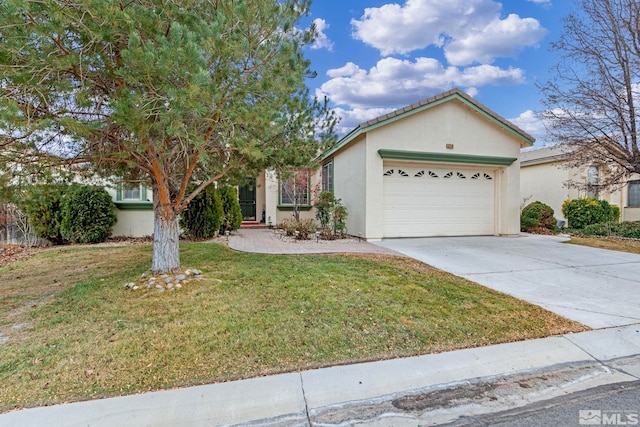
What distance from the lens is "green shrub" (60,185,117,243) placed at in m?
9.32

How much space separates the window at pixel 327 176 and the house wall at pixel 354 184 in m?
0.88

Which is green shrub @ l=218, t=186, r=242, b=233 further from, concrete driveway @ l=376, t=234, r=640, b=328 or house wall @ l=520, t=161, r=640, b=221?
house wall @ l=520, t=161, r=640, b=221

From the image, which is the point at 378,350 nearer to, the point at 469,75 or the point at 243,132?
the point at 243,132

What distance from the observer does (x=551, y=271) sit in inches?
252

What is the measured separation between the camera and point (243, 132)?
4332 mm

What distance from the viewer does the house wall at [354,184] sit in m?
10.1

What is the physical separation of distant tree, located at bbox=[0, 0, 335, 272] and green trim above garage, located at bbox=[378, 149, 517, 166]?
5.50 meters

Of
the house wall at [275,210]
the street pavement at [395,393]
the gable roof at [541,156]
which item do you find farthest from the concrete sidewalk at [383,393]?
the gable roof at [541,156]

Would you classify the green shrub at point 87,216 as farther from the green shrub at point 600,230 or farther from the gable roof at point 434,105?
the green shrub at point 600,230

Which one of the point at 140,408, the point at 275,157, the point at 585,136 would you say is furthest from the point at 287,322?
the point at 585,136

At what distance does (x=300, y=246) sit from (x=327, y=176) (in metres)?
6.00

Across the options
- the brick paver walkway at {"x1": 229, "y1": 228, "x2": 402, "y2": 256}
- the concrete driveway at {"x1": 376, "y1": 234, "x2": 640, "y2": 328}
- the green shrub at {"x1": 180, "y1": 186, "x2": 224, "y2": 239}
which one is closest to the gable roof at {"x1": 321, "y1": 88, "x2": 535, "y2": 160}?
the brick paver walkway at {"x1": 229, "y1": 228, "x2": 402, "y2": 256}

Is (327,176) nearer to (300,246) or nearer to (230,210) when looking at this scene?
(230,210)

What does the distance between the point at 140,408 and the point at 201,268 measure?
3742 millimetres
